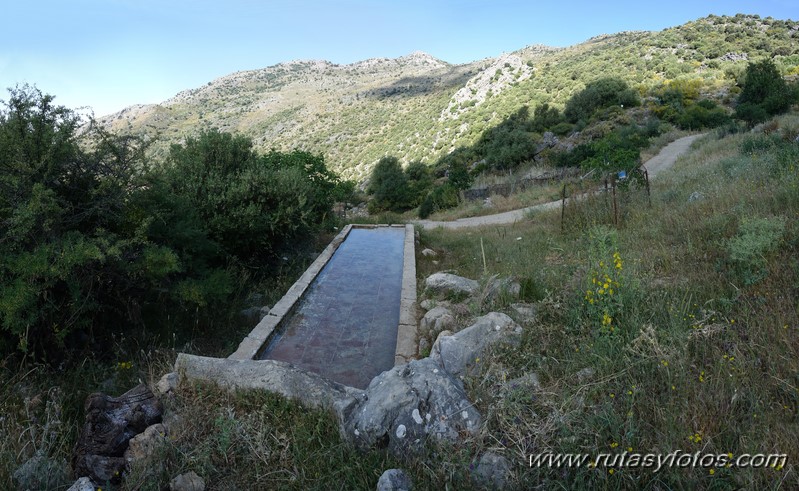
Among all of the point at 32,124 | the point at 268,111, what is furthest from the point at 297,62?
the point at 32,124

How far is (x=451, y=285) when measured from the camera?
20.4 ft

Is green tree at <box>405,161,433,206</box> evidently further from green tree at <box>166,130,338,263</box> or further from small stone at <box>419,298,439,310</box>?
Answer: small stone at <box>419,298,439,310</box>

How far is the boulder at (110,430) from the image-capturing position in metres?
2.70

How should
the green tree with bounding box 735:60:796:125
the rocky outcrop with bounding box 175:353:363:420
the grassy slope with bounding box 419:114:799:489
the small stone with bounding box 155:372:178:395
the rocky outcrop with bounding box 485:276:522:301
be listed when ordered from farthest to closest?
the green tree with bounding box 735:60:796:125 < the rocky outcrop with bounding box 485:276:522:301 < the small stone with bounding box 155:372:178:395 < the rocky outcrop with bounding box 175:353:363:420 < the grassy slope with bounding box 419:114:799:489

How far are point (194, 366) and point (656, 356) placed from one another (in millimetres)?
3586

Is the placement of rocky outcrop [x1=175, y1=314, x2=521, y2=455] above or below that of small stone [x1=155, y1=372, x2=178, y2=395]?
below

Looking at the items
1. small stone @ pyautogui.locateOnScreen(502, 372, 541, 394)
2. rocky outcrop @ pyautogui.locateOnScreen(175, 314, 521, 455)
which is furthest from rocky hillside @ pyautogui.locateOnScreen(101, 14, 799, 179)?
small stone @ pyautogui.locateOnScreen(502, 372, 541, 394)

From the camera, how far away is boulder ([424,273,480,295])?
594 centimetres

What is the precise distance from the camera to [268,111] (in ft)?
271

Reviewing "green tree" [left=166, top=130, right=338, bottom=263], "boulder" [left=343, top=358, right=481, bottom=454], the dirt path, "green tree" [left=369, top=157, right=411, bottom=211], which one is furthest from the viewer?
"green tree" [left=369, top=157, right=411, bottom=211]

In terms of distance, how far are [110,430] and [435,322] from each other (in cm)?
334

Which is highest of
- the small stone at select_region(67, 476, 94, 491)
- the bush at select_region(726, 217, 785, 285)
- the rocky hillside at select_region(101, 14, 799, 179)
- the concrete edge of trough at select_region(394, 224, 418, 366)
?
the rocky hillside at select_region(101, 14, 799, 179)

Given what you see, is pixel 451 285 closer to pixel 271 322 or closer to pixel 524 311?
pixel 524 311

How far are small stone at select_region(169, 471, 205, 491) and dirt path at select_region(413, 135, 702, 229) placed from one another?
11331mm
